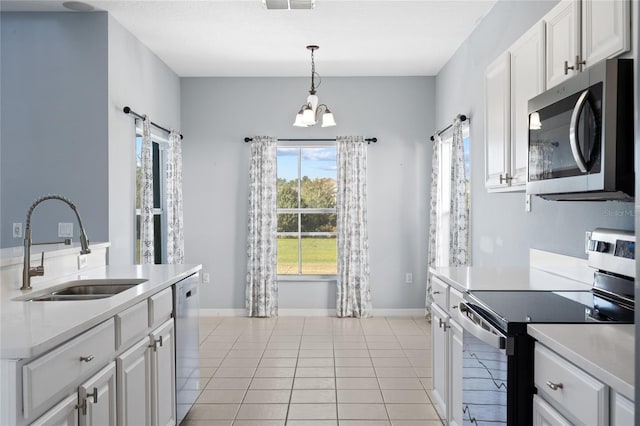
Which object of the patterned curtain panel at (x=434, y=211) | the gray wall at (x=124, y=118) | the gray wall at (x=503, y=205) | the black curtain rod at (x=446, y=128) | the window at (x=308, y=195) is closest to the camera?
the gray wall at (x=503, y=205)

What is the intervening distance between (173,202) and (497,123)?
3572 millimetres

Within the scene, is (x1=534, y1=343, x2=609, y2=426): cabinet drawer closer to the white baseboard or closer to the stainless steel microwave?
the stainless steel microwave

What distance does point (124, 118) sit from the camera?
4340mm

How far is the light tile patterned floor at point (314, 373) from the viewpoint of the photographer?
3203mm

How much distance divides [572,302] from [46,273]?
248cm

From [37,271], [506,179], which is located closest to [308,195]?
[506,179]

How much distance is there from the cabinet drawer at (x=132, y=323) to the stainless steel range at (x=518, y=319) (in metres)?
1.41

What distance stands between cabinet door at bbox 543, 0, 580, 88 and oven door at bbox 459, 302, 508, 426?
3.47 feet

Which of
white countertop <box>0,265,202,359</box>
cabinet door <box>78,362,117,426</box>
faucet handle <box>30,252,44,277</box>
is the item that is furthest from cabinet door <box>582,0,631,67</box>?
faucet handle <box>30,252,44,277</box>

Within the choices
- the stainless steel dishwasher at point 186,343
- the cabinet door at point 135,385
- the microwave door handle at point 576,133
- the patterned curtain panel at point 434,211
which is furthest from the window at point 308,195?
the microwave door handle at point 576,133

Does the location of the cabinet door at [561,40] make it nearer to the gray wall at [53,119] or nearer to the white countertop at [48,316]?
the white countertop at [48,316]

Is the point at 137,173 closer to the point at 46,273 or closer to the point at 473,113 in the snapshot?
the point at 46,273

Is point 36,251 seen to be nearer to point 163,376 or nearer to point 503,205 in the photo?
point 163,376

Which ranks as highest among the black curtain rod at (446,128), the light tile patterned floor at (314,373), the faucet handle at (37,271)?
the black curtain rod at (446,128)
